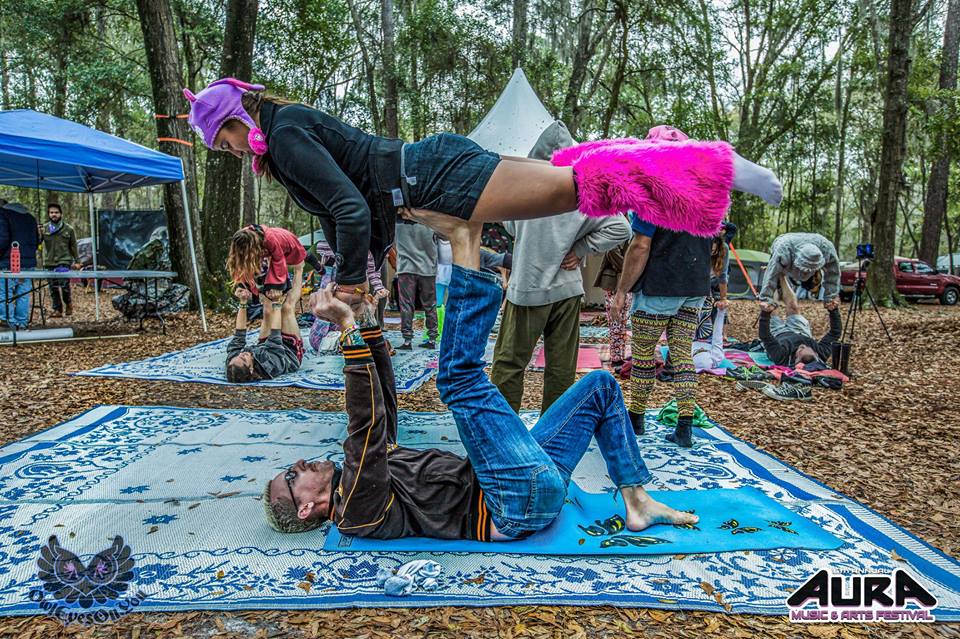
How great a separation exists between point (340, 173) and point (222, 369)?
177 inches

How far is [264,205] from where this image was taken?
43.2m

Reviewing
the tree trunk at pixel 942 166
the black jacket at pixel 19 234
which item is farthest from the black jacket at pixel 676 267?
the tree trunk at pixel 942 166

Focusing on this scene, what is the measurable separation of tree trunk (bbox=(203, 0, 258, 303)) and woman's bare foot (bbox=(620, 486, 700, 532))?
31.7ft

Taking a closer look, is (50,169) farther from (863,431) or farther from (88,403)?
(863,431)

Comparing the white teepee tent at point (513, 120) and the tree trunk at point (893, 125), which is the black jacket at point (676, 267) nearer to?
the white teepee tent at point (513, 120)

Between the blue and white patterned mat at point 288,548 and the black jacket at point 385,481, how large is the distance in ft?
0.37

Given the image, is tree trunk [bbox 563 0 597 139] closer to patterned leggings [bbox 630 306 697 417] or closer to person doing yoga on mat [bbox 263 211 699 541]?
patterned leggings [bbox 630 306 697 417]

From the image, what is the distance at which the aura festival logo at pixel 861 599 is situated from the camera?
189 cm

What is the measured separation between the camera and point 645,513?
2373 mm

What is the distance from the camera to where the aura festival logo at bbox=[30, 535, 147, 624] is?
1.90 meters

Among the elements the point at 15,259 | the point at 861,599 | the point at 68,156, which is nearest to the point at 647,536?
the point at 861,599

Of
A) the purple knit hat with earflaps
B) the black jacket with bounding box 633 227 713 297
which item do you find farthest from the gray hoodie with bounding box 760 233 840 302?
the purple knit hat with earflaps

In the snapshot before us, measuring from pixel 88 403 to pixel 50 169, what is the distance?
6123mm

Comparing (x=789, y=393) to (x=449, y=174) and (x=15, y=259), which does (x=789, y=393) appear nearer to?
(x=449, y=174)
